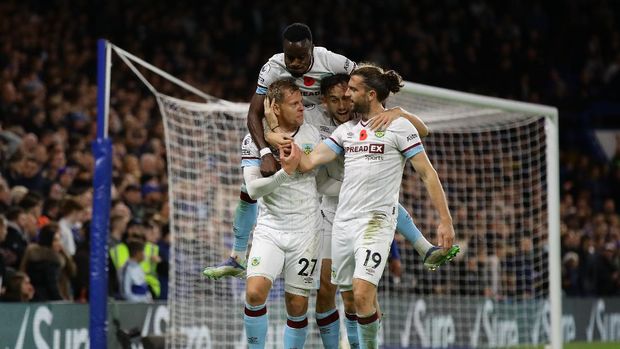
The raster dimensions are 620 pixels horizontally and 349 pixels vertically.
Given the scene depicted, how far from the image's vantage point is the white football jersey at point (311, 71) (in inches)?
352

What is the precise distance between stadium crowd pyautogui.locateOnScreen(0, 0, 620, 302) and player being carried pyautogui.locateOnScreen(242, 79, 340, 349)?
358 centimetres

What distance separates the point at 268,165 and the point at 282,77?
2.68ft

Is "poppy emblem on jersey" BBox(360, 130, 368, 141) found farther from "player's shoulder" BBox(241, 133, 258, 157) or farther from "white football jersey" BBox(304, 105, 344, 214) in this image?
"player's shoulder" BBox(241, 133, 258, 157)

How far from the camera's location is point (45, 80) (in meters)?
16.9

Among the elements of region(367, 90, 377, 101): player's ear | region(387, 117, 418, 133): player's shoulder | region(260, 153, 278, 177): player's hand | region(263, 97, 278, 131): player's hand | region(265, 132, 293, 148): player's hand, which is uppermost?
region(367, 90, 377, 101): player's ear

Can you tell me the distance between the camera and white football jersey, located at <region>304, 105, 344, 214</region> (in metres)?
9.02

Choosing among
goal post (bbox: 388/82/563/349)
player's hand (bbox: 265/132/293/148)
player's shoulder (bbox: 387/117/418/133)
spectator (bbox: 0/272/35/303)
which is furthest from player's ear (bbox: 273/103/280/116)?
spectator (bbox: 0/272/35/303)

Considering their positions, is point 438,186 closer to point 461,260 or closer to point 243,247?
point 243,247

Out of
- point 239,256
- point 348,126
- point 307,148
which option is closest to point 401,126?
point 348,126

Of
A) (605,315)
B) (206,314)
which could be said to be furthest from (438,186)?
(605,315)

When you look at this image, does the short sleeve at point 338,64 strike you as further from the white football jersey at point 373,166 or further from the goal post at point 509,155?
the goal post at point 509,155

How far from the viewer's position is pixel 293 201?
8.75 meters

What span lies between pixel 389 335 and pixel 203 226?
3821 mm

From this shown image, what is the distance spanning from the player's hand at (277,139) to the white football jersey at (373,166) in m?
0.42
